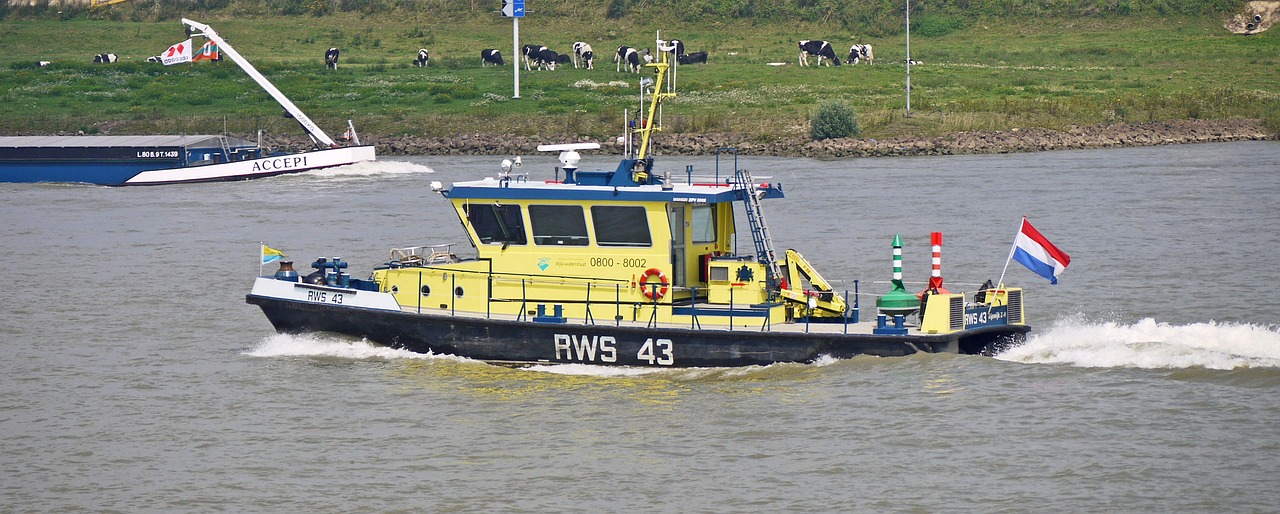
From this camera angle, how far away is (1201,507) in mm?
15539

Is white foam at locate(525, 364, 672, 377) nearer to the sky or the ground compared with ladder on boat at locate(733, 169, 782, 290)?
nearer to the ground

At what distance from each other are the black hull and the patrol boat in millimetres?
18

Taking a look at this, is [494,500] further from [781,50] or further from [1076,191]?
[781,50]

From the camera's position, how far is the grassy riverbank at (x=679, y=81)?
59750 mm

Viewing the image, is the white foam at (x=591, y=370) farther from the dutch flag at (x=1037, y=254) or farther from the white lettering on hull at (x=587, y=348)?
the dutch flag at (x=1037, y=254)

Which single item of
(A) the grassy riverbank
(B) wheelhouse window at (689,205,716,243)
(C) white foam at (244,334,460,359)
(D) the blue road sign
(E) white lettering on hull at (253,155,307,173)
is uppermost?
(D) the blue road sign

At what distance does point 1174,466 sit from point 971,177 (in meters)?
30.1

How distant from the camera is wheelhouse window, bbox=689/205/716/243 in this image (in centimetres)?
2084

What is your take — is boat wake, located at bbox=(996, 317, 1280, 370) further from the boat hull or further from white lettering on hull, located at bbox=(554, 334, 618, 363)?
the boat hull

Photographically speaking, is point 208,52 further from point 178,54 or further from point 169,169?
point 169,169

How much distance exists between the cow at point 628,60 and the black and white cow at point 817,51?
721 centimetres

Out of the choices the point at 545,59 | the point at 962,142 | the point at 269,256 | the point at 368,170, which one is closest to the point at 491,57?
the point at 545,59

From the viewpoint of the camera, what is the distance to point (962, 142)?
55.5 metres

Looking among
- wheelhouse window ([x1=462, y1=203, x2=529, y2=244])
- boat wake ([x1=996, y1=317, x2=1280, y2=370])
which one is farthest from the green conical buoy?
wheelhouse window ([x1=462, y1=203, x2=529, y2=244])
